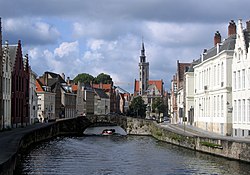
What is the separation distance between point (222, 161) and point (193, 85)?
3708cm

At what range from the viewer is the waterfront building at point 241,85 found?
4503cm

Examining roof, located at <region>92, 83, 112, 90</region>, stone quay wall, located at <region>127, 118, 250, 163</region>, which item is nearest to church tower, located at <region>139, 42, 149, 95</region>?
roof, located at <region>92, 83, 112, 90</region>

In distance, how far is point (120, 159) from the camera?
40.5m

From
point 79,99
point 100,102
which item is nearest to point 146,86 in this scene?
point 100,102

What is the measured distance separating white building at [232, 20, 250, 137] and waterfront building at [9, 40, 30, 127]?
2497 centimetres

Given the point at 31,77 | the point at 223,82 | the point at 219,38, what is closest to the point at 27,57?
the point at 31,77

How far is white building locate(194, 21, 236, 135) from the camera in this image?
50.5 metres

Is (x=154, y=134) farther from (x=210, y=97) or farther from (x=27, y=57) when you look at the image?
(x=27, y=57)

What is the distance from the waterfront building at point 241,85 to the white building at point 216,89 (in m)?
1.47

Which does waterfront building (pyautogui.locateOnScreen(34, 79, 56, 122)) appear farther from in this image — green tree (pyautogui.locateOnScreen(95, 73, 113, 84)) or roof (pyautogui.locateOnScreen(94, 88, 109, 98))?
green tree (pyautogui.locateOnScreen(95, 73, 113, 84))

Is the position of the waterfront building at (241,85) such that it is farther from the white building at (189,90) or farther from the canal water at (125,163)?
the white building at (189,90)

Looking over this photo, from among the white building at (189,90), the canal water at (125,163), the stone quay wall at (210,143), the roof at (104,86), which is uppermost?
the roof at (104,86)

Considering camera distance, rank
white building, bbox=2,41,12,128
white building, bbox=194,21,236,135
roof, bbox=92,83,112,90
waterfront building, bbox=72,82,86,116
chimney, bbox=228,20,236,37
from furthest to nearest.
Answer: roof, bbox=92,83,112,90
waterfront building, bbox=72,82,86,116
chimney, bbox=228,20,236,37
white building, bbox=2,41,12,128
white building, bbox=194,21,236,135

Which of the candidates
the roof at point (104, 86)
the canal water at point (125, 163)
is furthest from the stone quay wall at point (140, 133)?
the roof at point (104, 86)
